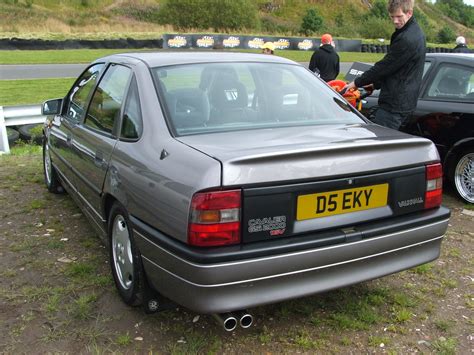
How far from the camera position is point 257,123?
3035 millimetres

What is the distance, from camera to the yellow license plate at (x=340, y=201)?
244 centimetres

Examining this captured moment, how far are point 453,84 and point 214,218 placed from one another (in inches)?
164

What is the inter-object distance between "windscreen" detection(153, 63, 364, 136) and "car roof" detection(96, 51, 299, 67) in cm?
7

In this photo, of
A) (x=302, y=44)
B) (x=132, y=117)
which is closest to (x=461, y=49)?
(x=132, y=117)

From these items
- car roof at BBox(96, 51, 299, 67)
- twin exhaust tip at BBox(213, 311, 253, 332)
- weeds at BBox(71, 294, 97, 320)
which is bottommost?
weeds at BBox(71, 294, 97, 320)

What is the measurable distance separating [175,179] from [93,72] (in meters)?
2.16

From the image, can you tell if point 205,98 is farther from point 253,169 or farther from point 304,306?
point 304,306

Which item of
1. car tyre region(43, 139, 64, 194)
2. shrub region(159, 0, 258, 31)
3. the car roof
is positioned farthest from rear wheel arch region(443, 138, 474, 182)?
shrub region(159, 0, 258, 31)

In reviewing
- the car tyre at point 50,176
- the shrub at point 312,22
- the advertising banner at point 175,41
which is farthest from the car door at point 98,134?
the shrub at point 312,22

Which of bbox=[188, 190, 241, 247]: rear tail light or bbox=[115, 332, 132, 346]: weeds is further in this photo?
bbox=[115, 332, 132, 346]: weeds

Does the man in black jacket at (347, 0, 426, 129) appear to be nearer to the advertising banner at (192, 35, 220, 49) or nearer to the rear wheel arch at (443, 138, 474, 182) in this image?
the rear wheel arch at (443, 138, 474, 182)

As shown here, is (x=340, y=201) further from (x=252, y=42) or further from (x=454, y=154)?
(x=252, y=42)

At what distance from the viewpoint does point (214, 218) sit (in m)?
2.29

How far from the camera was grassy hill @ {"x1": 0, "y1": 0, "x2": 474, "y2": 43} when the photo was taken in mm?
43688
